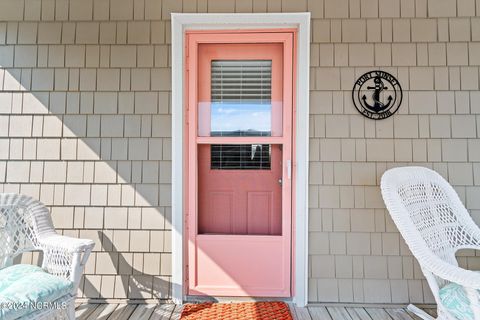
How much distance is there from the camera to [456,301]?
174cm

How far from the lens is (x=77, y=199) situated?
2.52 meters

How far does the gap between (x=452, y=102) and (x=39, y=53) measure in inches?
130

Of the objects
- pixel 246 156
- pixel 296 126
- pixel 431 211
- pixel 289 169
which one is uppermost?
pixel 296 126

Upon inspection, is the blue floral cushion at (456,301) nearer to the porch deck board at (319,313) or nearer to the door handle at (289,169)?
the porch deck board at (319,313)

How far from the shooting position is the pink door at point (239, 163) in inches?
98.3

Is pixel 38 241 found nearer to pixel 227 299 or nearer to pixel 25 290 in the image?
pixel 25 290

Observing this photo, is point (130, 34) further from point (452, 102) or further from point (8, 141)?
point (452, 102)

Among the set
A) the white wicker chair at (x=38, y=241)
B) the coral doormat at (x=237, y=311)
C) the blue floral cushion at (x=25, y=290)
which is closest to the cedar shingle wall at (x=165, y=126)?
the coral doormat at (x=237, y=311)

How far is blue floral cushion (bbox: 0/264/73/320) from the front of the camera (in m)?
1.51

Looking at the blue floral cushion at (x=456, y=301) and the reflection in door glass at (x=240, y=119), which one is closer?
the blue floral cushion at (x=456, y=301)

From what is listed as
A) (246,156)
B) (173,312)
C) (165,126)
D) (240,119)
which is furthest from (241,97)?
(173,312)

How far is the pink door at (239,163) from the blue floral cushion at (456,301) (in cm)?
106

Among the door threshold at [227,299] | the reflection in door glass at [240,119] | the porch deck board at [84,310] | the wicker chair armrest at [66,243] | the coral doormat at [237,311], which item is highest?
the reflection in door glass at [240,119]

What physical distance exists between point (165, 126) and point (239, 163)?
0.66 m
